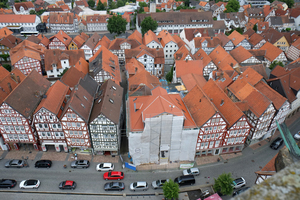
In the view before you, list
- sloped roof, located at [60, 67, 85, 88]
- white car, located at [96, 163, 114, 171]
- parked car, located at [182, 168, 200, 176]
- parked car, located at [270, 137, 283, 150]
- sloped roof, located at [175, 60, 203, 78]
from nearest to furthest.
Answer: parked car, located at [182, 168, 200, 176]
white car, located at [96, 163, 114, 171]
parked car, located at [270, 137, 283, 150]
sloped roof, located at [60, 67, 85, 88]
sloped roof, located at [175, 60, 203, 78]

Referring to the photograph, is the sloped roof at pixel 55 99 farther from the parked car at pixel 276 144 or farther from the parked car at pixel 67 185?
the parked car at pixel 276 144

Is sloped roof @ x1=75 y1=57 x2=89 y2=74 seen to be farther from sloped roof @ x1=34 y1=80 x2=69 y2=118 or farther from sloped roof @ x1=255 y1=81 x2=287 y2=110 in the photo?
sloped roof @ x1=255 y1=81 x2=287 y2=110

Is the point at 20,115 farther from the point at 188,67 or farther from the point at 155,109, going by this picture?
the point at 188,67

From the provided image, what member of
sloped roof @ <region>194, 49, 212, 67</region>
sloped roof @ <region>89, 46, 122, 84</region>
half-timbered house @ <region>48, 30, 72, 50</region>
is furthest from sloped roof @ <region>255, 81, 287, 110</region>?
half-timbered house @ <region>48, 30, 72, 50</region>

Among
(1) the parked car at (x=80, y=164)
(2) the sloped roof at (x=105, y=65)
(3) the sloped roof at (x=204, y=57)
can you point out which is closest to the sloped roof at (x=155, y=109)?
(1) the parked car at (x=80, y=164)

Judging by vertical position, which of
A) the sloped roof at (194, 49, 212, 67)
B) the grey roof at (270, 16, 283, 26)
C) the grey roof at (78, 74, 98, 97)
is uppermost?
the grey roof at (270, 16, 283, 26)

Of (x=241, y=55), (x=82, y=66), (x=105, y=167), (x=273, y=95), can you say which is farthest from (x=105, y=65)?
(x=241, y=55)
